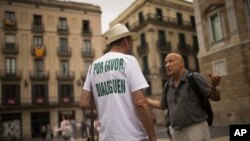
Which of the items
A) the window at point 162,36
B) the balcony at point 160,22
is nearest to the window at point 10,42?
the balcony at point 160,22

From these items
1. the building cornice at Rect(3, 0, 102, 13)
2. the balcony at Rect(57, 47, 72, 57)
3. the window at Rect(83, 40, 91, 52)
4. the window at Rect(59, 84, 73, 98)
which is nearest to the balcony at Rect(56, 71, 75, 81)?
the window at Rect(59, 84, 73, 98)

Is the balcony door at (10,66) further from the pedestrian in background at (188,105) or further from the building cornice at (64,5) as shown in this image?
the pedestrian in background at (188,105)

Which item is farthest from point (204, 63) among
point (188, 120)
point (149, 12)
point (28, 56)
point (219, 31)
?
point (28, 56)

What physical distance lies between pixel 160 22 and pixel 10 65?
18.5m

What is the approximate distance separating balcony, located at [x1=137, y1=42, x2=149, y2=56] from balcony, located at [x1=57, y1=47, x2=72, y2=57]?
8657mm

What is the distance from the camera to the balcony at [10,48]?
1435 inches

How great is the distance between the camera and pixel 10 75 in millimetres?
35938

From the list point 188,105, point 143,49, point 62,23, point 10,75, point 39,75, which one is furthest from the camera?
point 62,23

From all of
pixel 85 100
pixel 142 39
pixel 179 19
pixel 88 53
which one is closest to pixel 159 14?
pixel 179 19

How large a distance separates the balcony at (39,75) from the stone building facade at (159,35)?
38.3 ft

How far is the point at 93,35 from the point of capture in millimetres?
42438

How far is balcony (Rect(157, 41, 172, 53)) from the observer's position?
39.1m

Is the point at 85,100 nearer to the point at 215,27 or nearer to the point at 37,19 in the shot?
the point at 215,27

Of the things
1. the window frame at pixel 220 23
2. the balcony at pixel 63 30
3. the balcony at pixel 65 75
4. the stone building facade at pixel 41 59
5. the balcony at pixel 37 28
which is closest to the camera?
the window frame at pixel 220 23
